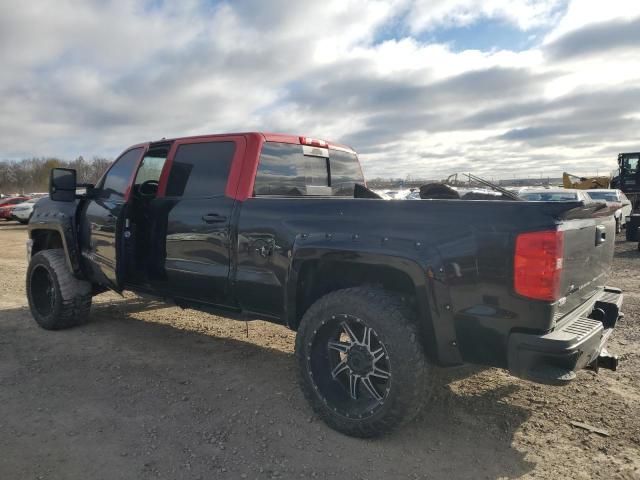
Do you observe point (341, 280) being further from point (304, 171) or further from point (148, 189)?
point (148, 189)

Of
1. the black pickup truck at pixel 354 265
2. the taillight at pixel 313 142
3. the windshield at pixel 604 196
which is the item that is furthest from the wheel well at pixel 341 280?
the windshield at pixel 604 196

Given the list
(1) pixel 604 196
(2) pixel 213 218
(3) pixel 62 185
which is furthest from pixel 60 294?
(1) pixel 604 196

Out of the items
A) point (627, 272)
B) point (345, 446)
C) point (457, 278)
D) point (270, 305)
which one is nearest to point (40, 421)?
point (270, 305)

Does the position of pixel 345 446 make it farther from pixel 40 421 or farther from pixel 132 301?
pixel 132 301

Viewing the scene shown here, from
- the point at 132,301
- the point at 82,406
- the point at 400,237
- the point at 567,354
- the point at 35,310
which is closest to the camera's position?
the point at 567,354

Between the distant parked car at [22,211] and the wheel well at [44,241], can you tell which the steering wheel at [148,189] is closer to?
the wheel well at [44,241]

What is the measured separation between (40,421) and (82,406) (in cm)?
29

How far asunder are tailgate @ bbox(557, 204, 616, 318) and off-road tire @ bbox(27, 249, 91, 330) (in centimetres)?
475

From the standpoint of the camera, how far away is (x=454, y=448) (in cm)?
305

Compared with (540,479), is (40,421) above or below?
above

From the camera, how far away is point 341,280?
3516 millimetres

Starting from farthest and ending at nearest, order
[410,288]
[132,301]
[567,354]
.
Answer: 1. [132,301]
2. [410,288]
3. [567,354]

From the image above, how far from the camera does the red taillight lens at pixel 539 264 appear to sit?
2.56m

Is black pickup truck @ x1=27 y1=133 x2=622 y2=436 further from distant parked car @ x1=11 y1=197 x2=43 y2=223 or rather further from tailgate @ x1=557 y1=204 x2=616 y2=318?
distant parked car @ x1=11 y1=197 x2=43 y2=223
